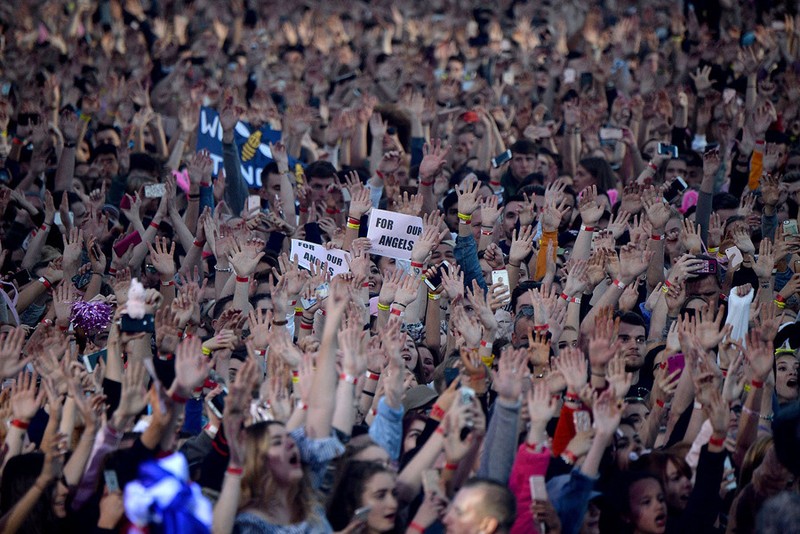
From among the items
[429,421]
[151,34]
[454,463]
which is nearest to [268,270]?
[429,421]

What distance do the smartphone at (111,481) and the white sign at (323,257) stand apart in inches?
119

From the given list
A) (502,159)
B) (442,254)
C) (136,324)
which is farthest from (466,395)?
(502,159)

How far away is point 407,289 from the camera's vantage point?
674 cm

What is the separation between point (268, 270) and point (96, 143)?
15.0 ft

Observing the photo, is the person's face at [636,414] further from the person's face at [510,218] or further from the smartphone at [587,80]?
the smartphone at [587,80]

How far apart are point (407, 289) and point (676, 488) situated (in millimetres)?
2152

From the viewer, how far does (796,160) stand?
10172 millimetres

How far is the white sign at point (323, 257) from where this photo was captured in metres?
7.40

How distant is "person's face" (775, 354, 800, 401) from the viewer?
632 cm

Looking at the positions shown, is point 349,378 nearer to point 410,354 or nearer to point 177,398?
point 177,398

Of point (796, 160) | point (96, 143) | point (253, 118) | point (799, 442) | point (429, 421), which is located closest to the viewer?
point (799, 442)

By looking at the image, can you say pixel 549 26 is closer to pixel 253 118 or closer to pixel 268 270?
pixel 253 118

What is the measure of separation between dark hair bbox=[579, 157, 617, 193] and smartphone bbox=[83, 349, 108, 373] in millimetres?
4922

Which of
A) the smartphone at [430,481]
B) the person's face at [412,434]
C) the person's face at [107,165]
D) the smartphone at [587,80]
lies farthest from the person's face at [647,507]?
the smartphone at [587,80]
